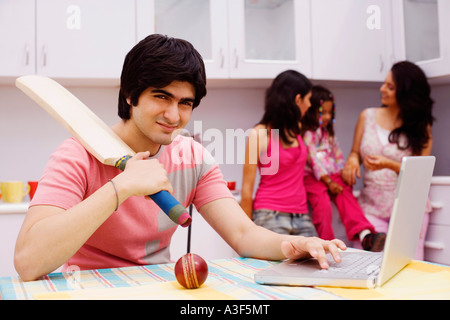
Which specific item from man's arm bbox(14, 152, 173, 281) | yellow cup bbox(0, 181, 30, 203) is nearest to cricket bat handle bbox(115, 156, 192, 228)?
man's arm bbox(14, 152, 173, 281)

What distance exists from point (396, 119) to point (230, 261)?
190cm

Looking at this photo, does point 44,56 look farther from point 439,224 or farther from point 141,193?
point 439,224

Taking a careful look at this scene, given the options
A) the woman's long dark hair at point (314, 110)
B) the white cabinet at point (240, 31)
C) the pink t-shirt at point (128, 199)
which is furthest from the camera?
the woman's long dark hair at point (314, 110)

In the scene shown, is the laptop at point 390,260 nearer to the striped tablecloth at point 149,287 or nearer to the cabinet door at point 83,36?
the striped tablecloth at point 149,287

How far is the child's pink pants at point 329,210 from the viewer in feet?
7.95

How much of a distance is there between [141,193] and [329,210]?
1.72m

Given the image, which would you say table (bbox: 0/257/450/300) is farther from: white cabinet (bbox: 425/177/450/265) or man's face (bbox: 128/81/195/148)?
white cabinet (bbox: 425/177/450/265)

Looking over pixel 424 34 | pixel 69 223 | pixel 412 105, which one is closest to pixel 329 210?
pixel 412 105

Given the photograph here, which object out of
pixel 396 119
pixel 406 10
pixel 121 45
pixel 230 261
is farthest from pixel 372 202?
pixel 230 261

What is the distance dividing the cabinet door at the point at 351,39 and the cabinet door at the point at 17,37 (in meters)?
1.39

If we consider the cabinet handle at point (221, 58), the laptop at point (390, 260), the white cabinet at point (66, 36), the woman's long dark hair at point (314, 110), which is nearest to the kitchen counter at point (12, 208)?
the white cabinet at point (66, 36)

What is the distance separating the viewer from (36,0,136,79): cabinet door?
2.21 m

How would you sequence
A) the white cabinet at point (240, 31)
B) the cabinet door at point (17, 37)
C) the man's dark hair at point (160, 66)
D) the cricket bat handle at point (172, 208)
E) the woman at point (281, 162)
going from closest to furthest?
the cricket bat handle at point (172, 208), the man's dark hair at point (160, 66), the cabinet door at point (17, 37), the woman at point (281, 162), the white cabinet at point (240, 31)
